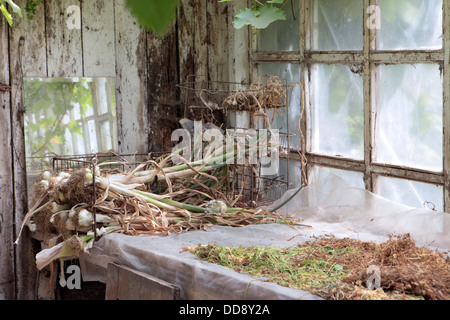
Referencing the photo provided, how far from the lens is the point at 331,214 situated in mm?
3256

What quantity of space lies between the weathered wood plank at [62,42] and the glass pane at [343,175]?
5.49 ft

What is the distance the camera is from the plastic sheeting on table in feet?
7.41

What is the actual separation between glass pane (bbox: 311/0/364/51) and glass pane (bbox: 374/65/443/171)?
0.98ft

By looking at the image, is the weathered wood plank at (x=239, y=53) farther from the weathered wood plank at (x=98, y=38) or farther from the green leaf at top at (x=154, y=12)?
the green leaf at top at (x=154, y=12)

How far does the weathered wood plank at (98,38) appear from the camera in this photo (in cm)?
380

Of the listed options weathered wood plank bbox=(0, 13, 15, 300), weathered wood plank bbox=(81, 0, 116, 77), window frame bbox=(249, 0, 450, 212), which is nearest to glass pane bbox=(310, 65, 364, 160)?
window frame bbox=(249, 0, 450, 212)

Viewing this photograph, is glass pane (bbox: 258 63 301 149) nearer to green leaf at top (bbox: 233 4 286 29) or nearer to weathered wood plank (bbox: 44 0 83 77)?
green leaf at top (bbox: 233 4 286 29)

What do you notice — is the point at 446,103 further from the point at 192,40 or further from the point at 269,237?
the point at 192,40

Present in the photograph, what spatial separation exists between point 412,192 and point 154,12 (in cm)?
272

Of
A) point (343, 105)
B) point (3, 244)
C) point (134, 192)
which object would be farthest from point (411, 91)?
point (3, 244)

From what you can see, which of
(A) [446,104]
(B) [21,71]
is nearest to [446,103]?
(A) [446,104]

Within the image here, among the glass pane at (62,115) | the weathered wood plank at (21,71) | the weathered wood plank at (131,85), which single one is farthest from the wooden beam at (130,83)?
the weathered wood plank at (21,71)

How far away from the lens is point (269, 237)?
2.90 metres
